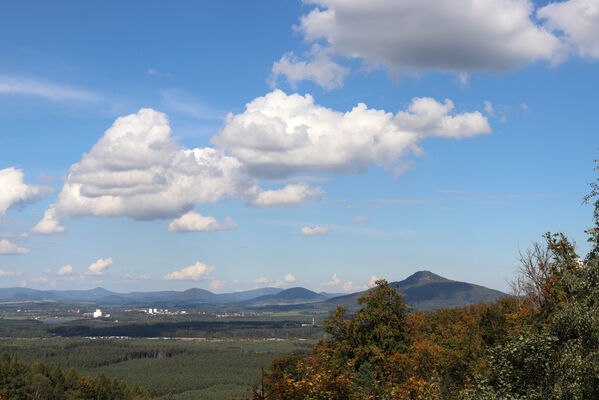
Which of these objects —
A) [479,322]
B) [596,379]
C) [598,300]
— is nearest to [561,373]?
[596,379]

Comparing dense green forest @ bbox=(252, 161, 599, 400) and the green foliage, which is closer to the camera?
dense green forest @ bbox=(252, 161, 599, 400)

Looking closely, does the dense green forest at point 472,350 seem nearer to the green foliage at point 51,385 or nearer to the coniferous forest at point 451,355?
the coniferous forest at point 451,355

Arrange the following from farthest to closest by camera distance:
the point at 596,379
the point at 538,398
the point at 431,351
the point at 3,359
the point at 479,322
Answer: the point at 3,359 → the point at 479,322 → the point at 431,351 → the point at 538,398 → the point at 596,379

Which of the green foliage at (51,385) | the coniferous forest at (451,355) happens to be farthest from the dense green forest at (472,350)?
the green foliage at (51,385)

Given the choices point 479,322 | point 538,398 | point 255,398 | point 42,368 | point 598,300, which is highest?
point 598,300

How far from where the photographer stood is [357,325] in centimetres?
7288

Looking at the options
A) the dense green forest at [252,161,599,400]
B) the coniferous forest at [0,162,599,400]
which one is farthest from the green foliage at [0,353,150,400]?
the dense green forest at [252,161,599,400]

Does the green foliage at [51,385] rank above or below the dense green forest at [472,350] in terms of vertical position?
below

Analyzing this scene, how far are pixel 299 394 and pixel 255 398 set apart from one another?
6965 mm

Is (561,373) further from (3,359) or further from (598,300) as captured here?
(3,359)

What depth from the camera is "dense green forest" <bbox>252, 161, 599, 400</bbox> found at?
89.6ft

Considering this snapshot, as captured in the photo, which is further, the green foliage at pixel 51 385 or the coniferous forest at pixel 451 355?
the green foliage at pixel 51 385

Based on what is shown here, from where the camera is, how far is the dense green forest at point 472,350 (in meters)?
27.3

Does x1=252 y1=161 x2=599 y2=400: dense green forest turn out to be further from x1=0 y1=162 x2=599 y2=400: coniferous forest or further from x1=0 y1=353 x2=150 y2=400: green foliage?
x1=0 y1=353 x2=150 y2=400: green foliage
